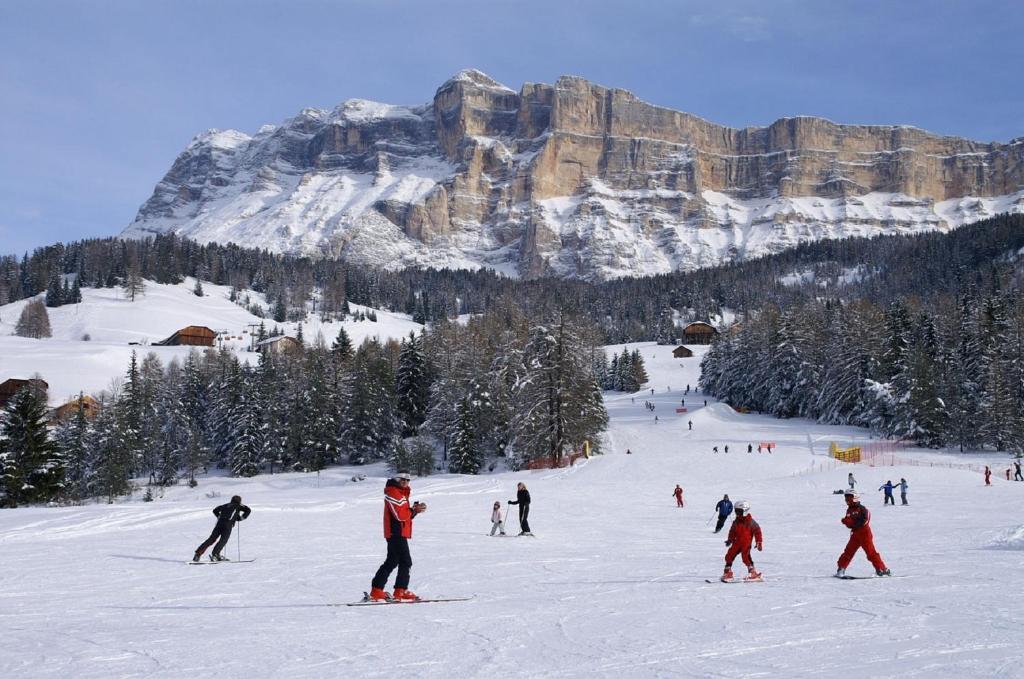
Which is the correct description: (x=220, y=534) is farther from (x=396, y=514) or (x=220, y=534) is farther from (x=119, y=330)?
(x=119, y=330)

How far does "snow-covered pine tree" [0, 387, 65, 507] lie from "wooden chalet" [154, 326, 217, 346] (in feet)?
301

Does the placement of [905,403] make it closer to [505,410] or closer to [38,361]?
[505,410]

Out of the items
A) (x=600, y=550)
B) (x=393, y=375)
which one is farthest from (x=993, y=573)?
(x=393, y=375)

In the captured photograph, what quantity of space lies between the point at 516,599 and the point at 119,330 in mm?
144654

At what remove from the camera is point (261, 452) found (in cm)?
6356

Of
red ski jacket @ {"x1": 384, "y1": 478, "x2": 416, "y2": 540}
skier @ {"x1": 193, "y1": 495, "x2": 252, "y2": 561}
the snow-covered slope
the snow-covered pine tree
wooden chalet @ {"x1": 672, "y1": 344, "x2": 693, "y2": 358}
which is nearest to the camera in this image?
red ski jacket @ {"x1": 384, "y1": 478, "x2": 416, "y2": 540}

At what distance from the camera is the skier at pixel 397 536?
10.2m

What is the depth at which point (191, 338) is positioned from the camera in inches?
5133

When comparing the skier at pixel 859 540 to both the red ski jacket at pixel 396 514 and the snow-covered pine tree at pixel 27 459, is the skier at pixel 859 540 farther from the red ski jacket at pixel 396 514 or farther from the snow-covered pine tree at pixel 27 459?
→ the snow-covered pine tree at pixel 27 459

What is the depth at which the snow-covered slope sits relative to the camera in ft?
337

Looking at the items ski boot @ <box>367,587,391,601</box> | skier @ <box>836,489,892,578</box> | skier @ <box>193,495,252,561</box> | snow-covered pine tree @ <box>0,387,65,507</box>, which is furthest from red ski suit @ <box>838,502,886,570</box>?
snow-covered pine tree @ <box>0,387,65,507</box>

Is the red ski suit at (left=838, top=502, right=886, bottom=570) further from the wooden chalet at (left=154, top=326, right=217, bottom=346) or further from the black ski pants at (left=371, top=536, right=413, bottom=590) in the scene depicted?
the wooden chalet at (left=154, top=326, right=217, bottom=346)

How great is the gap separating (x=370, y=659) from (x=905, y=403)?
188 ft

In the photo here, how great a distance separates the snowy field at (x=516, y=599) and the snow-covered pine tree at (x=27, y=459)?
15116 mm
